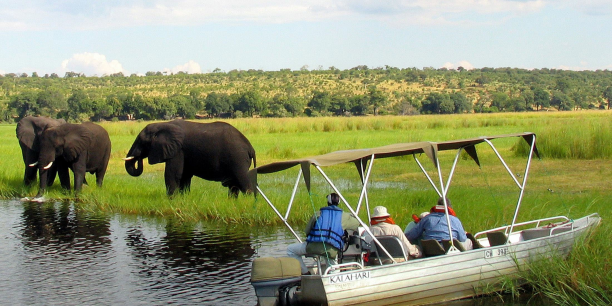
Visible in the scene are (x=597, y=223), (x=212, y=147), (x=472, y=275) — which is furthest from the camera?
(x=212, y=147)

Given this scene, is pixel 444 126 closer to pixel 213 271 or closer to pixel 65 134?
pixel 65 134

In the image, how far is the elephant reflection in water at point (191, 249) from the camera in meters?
11.9

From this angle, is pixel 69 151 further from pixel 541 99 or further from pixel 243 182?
pixel 541 99

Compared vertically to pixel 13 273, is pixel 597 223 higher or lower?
higher

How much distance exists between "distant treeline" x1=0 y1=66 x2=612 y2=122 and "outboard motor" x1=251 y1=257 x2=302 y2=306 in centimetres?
6137

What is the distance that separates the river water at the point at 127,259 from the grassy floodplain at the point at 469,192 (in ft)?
2.17

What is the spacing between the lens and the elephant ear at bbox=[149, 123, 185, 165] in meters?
17.4

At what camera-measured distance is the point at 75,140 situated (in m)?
19.9

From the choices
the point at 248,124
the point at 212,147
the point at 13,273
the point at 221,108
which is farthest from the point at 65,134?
the point at 221,108

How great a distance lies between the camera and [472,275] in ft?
31.6

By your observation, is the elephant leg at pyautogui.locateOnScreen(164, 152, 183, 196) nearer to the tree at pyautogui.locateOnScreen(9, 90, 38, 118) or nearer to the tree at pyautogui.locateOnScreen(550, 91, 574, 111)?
the tree at pyautogui.locateOnScreen(9, 90, 38, 118)

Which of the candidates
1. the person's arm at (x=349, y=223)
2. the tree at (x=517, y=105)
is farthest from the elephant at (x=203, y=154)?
the tree at (x=517, y=105)

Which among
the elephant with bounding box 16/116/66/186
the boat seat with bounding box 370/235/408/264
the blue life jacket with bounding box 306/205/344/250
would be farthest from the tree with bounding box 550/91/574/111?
the blue life jacket with bounding box 306/205/344/250

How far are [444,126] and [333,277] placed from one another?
4000cm
